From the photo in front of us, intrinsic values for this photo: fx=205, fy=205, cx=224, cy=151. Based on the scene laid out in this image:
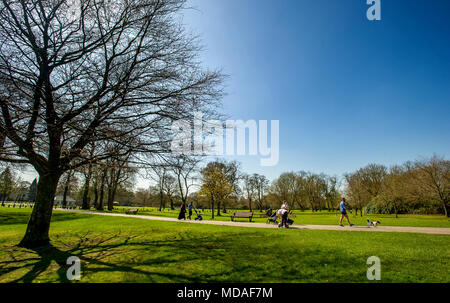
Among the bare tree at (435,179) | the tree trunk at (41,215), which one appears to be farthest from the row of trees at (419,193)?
the tree trunk at (41,215)

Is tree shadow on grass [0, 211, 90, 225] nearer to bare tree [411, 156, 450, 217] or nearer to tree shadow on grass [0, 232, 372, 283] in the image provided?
tree shadow on grass [0, 232, 372, 283]

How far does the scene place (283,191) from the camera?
57500 mm

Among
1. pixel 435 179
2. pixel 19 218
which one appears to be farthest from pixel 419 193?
pixel 19 218

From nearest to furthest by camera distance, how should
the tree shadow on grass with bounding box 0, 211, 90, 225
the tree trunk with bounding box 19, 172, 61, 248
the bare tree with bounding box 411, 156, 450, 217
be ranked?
the tree trunk with bounding box 19, 172, 61, 248
the tree shadow on grass with bounding box 0, 211, 90, 225
the bare tree with bounding box 411, 156, 450, 217

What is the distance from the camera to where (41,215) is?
750cm

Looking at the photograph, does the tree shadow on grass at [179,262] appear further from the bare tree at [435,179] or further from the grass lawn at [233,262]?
the bare tree at [435,179]

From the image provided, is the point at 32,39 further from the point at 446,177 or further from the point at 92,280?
the point at 446,177

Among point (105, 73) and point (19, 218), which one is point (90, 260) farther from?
point (19, 218)

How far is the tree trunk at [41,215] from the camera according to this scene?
742 centimetres

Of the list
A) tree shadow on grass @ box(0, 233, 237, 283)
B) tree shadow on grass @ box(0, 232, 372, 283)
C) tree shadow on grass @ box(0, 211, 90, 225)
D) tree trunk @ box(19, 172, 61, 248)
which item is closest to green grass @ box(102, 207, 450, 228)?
tree shadow on grass @ box(0, 211, 90, 225)

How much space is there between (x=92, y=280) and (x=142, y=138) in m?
4.13

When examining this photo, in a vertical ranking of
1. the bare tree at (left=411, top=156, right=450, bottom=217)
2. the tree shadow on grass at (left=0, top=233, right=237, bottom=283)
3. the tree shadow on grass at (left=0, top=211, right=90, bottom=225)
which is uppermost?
the bare tree at (left=411, top=156, right=450, bottom=217)

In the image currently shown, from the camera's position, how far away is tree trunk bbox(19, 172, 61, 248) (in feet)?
24.3
